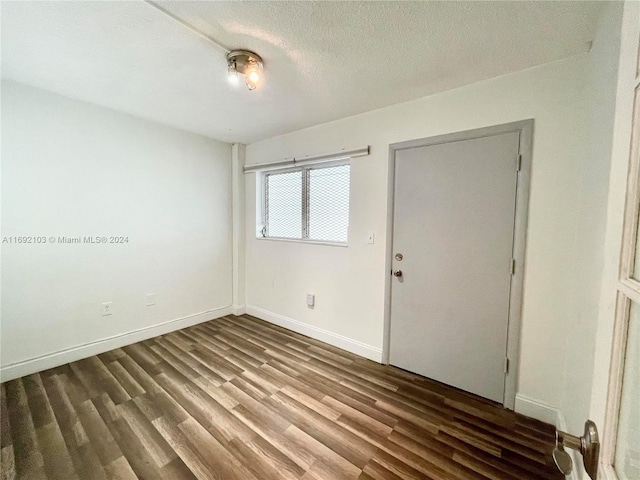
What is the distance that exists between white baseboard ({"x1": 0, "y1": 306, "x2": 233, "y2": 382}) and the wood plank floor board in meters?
0.08

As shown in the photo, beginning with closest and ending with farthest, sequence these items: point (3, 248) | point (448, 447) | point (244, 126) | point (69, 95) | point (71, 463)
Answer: point (71, 463)
point (448, 447)
point (3, 248)
point (69, 95)
point (244, 126)

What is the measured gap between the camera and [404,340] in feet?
7.34

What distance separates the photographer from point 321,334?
9.20 feet

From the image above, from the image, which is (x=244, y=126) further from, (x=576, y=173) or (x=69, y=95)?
(x=576, y=173)

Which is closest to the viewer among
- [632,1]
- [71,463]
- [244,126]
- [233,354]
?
[632,1]

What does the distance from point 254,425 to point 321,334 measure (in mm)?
1268

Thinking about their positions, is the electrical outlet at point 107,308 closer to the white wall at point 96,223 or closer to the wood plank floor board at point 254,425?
the white wall at point 96,223

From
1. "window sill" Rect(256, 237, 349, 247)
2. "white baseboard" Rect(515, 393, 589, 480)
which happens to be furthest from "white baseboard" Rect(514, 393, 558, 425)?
"window sill" Rect(256, 237, 349, 247)

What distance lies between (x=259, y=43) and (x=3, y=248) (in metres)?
2.52


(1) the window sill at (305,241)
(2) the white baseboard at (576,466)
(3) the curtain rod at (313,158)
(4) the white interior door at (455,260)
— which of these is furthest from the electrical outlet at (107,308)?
(2) the white baseboard at (576,466)

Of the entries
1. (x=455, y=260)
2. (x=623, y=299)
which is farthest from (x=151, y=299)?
(x=623, y=299)

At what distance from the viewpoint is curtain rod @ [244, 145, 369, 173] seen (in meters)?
2.40

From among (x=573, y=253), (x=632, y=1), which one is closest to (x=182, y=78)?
(x=632, y=1)

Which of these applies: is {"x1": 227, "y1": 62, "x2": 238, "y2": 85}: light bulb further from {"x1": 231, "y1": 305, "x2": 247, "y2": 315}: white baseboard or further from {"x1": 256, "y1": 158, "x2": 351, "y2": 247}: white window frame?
{"x1": 231, "y1": 305, "x2": 247, "y2": 315}: white baseboard
